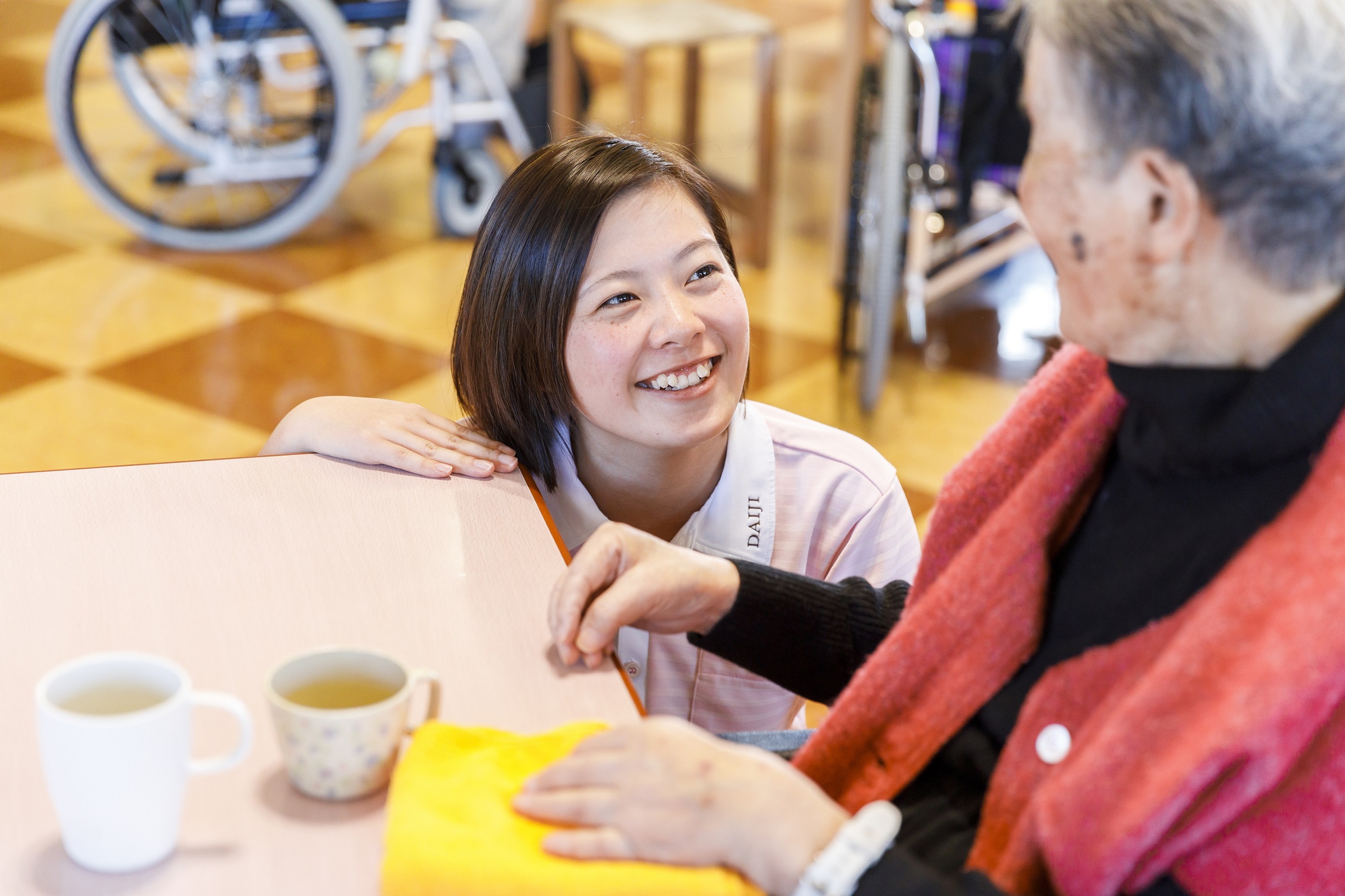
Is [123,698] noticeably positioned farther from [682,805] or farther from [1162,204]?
[1162,204]

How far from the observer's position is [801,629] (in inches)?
44.2

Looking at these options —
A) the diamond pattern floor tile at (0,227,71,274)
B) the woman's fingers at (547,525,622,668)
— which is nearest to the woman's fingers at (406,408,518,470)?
the woman's fingers at (547,525,622,668)

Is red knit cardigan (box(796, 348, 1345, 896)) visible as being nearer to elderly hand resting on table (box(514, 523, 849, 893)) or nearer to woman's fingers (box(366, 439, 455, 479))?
elderly hand resting on table (box(514, 523, 849, 893))

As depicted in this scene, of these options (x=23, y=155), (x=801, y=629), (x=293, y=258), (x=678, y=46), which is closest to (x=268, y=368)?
(x=293, y=258)

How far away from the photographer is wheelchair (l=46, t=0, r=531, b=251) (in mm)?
3314

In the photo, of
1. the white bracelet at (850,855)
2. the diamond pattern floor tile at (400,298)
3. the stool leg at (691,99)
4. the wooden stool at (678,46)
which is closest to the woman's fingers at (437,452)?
the white bracelet at (850,855)

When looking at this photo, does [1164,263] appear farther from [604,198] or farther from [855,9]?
[855,9]

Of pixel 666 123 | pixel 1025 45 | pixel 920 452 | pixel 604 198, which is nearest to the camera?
pixel 1025 45

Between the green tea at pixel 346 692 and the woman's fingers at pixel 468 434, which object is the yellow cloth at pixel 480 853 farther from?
the woman's fingers at pixel 468 434

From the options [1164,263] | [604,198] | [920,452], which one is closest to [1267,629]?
[1164,263]

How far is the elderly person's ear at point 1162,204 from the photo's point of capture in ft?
2.45

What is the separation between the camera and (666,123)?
4605mm

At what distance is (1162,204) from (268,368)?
2.51 metres

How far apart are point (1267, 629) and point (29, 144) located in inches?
167
